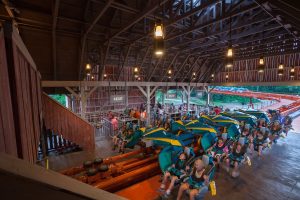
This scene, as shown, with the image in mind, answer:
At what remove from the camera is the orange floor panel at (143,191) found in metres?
3.27

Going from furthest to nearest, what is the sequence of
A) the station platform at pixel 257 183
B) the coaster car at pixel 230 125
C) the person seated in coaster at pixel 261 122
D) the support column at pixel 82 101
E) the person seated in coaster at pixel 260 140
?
the support column at pixel 82 101 < the person seated in coaster at pixel 261 122 < the person seated in coaster at pixel 260 140 < the coaster car at pixel 230 125 < the station platform at pixel 257 183

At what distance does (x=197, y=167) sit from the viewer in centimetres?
326

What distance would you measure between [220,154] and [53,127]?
598 centimetres

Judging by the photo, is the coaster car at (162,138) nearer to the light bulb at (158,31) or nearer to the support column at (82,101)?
the light bulb at (158,31)

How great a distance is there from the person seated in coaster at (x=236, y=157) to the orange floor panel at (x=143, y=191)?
7.76 ft

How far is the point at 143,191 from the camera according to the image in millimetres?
3441

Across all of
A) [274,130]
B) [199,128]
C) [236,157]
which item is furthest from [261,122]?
[199,128]

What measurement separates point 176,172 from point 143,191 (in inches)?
33.0

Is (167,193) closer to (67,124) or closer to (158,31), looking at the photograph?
(158,31)

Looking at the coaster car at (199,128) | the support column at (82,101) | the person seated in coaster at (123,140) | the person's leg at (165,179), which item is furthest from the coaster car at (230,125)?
the support column at (82,101)

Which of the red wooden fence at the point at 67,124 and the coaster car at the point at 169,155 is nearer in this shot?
the coaster car at the point at 169,155

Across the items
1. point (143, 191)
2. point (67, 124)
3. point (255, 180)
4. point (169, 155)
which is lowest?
point (255, 180)

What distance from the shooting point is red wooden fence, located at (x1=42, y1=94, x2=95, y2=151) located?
5.85 m

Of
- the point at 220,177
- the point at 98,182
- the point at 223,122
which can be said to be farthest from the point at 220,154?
the point at 98,182
